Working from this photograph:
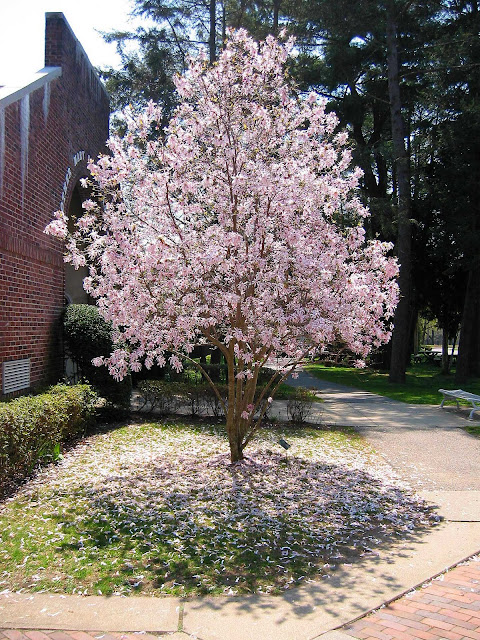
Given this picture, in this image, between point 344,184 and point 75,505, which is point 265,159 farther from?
point 75,505

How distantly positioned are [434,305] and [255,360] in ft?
73.2

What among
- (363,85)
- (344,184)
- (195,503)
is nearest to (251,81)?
(344,184)

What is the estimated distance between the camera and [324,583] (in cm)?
425

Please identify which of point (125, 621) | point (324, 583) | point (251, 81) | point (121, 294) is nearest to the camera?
point (125, 621)

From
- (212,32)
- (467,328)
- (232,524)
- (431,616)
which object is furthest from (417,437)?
(212,32)

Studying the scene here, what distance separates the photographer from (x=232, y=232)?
6297 mm

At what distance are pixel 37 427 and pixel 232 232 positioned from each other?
3.33m

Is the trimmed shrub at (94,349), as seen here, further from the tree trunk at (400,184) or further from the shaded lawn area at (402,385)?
the tree trunk at (400,184)

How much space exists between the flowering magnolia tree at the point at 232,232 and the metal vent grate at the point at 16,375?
2.27 metres

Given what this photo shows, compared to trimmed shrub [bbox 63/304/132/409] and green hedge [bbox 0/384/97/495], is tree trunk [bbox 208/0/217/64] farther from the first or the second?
green hedge [bbox 0/384/97/495]

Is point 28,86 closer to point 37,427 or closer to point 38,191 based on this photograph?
point 38,191

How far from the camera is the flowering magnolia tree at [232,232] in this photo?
251 inches

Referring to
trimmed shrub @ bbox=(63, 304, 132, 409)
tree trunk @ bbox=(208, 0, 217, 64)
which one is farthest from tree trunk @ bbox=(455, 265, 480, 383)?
trimmed shrub @ bbox=(63, 304, 132, 409)

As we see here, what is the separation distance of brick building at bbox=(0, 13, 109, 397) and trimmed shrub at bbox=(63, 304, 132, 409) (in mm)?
323
